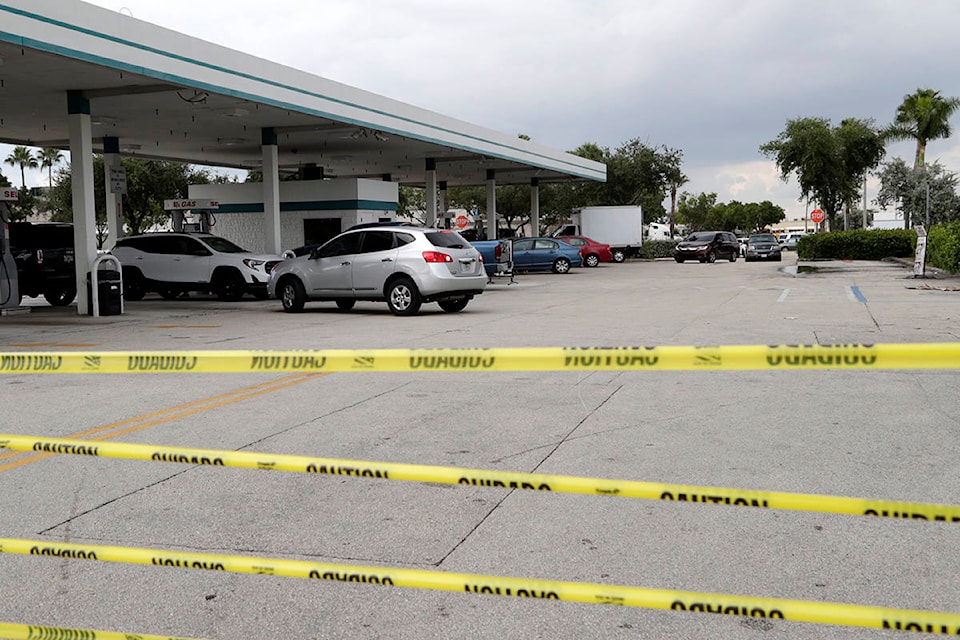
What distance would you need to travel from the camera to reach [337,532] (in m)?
4.84

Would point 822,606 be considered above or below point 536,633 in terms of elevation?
above

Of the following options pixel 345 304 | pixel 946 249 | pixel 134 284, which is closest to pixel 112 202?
pixel 134 284

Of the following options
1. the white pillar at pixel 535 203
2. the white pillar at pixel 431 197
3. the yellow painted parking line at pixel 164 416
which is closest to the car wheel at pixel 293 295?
the yellow painted parking line at pixel 164 416

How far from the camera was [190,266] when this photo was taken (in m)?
24.1

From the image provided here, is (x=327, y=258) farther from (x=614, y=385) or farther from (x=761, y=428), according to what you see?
(x=761, y=428)

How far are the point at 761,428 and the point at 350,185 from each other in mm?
25612

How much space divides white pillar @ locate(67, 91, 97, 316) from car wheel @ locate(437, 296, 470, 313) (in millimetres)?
7604

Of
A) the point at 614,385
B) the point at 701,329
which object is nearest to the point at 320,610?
the point at 614,385

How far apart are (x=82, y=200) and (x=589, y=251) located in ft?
94.1

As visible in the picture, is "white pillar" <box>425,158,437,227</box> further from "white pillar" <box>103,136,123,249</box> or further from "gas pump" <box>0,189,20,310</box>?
"gas pump" <box>0,189,20,310</box>

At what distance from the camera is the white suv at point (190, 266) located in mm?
23750

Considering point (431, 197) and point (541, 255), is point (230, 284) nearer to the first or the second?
point (431, 197)

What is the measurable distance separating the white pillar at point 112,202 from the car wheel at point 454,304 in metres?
10.1

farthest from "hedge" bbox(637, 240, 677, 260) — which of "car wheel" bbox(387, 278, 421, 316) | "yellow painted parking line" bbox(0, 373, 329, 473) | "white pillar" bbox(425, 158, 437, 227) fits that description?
"yellow painted parking line" bbox(0, 373, 329, 473)
